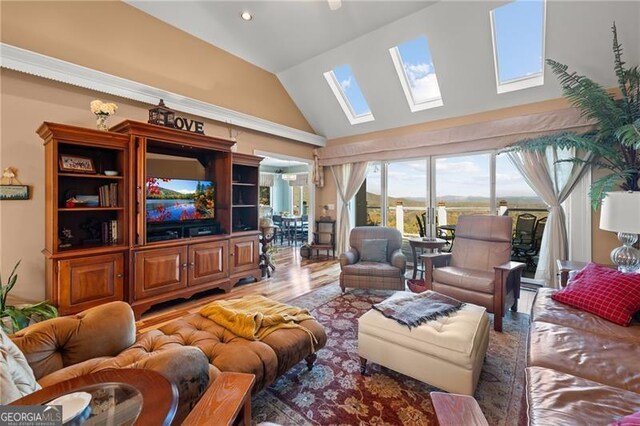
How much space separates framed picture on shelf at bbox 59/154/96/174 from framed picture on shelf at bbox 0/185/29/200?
1.32 feet

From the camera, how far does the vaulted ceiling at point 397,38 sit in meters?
3.14

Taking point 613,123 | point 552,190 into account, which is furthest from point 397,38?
point 552,190

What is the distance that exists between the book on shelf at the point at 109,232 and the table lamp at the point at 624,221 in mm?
4839

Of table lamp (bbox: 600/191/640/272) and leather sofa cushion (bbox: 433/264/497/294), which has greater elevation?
table lamp (bbox: 600/191/640/272)

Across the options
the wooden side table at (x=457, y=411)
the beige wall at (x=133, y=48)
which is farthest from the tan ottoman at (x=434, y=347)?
the beige wall at (x=133, y=48)

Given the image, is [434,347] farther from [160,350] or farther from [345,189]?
[345,189]

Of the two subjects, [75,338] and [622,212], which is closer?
[75,338]

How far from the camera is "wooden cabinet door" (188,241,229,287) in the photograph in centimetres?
348

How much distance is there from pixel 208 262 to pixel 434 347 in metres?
3.01

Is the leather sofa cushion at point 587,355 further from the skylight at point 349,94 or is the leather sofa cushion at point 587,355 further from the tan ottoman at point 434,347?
the skylight at point 349,94

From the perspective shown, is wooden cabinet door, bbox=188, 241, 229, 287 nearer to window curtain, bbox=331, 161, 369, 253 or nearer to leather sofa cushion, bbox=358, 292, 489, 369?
leather sofa cushion, bbox=358, 292, 489, 369

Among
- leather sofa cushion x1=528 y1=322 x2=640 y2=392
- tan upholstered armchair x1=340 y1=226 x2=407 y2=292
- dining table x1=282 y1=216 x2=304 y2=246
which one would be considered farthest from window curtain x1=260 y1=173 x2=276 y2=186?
leather sofa cushion x1=528 y1=322 x2=640 y2=392

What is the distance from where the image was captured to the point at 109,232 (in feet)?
10.2

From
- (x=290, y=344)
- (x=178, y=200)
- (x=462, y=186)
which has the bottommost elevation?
(x=290, y=344)
